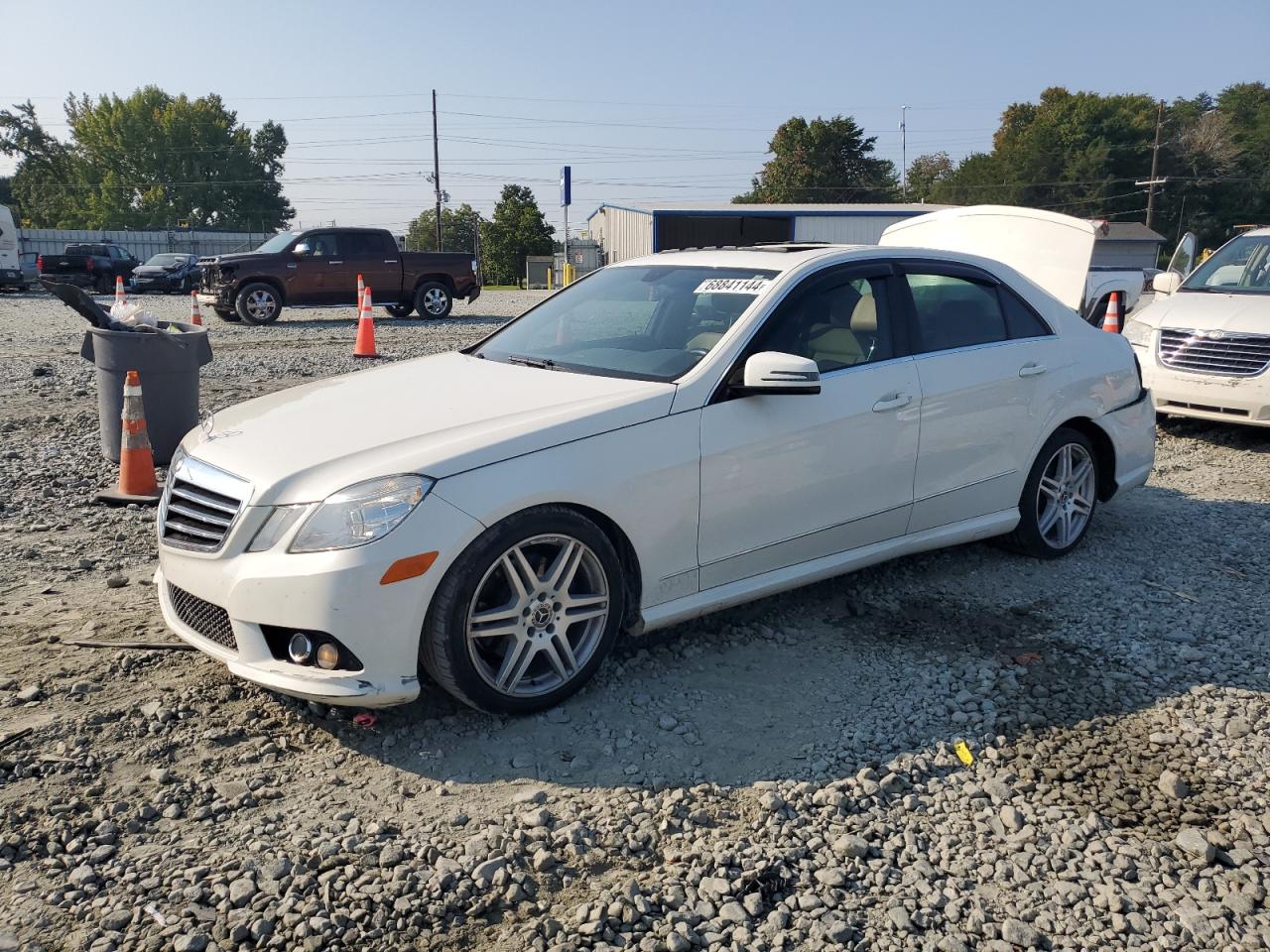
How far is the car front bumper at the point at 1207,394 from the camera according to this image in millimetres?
8586

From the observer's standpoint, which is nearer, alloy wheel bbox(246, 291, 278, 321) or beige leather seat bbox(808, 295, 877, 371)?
beige leather seat bbox(808, 295, 877, 371)

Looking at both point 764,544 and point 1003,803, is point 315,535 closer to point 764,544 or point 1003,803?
point 764,544

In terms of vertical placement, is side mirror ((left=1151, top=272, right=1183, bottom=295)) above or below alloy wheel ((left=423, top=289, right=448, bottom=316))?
above

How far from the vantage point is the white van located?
106 ft

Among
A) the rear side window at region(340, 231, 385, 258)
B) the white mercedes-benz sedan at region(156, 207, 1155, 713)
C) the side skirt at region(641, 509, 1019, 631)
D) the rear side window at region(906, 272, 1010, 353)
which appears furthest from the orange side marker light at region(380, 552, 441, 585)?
the rear side window at region(340, 231, 385, 258)

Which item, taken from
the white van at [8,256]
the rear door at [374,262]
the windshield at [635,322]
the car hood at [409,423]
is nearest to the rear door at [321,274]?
the rear door at [374,262]

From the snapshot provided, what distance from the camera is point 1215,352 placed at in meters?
8.91

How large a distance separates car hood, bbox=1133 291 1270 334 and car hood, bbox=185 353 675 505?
6833mm

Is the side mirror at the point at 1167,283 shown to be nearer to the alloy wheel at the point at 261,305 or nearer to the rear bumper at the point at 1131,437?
the rear bumper at the point at 1131,437

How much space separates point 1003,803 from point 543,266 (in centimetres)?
5114

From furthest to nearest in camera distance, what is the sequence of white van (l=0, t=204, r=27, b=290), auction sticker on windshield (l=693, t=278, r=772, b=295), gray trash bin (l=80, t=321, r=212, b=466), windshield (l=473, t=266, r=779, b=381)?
1. white van (l=0, t=204, r=27, b=290)
2. gray trash bin (l=80, t=321, r=212, b=466)
3. auction sticker on windshield (l=693, t=278, r=772, b=295)
4. windshield (l=473, t=266, r=779, b=381)

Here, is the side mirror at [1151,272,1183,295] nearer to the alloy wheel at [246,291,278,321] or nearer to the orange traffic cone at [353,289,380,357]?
the orange traffic cone at [353,289,380,357]

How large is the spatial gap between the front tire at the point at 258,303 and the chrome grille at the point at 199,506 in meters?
16.9

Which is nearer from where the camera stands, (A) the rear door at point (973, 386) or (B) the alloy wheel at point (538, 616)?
(B) the alloy wheel at point (538, 616)
